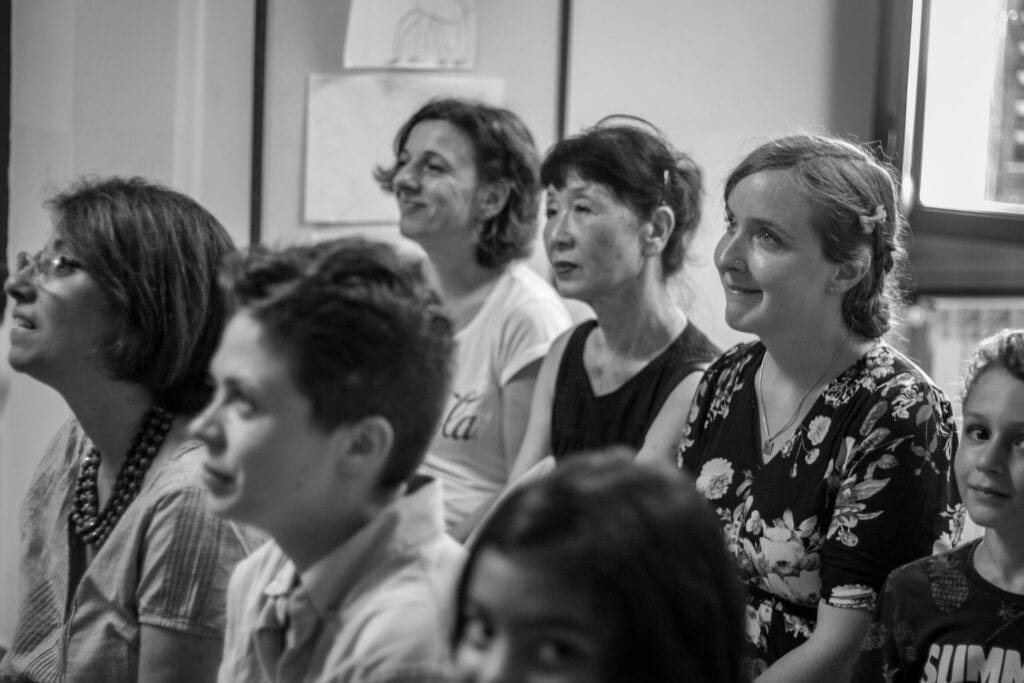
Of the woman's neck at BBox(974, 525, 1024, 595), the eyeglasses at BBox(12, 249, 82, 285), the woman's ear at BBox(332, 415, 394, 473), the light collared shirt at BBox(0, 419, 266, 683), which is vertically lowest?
the light collared shirt at BBox(0, 419, 266, 683)

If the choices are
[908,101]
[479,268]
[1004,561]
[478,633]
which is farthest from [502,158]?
[478,633]

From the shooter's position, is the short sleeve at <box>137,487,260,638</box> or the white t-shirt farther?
the white t-shirt

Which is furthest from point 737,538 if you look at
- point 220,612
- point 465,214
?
point 465,214

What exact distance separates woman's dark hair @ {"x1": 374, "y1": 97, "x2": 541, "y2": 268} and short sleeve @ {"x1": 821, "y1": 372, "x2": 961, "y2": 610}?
1.11m

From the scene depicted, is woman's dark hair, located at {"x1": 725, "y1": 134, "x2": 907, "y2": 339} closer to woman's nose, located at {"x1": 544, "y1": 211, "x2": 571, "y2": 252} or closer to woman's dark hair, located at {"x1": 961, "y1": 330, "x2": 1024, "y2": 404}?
woman's dark hair, located at {"x1": 961, "y1": 330, "x2": 1024, "y2": 404}

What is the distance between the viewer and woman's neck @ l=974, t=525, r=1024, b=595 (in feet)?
4.76

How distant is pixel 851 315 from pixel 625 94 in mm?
1488

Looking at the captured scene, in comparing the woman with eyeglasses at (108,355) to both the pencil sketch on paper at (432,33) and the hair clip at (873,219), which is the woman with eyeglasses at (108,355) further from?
the pencil sketch on paper at (432,33)

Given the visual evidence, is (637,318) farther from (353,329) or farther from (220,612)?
(353,329)

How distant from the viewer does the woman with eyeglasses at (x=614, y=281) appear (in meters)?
2.20

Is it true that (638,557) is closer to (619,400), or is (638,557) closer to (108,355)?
(108,355)

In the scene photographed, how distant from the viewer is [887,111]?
305cm

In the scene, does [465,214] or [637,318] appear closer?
[637,318]

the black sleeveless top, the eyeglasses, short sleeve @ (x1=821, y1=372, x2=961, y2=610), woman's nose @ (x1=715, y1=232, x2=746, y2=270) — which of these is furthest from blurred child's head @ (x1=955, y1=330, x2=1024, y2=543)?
the eyeglasses
